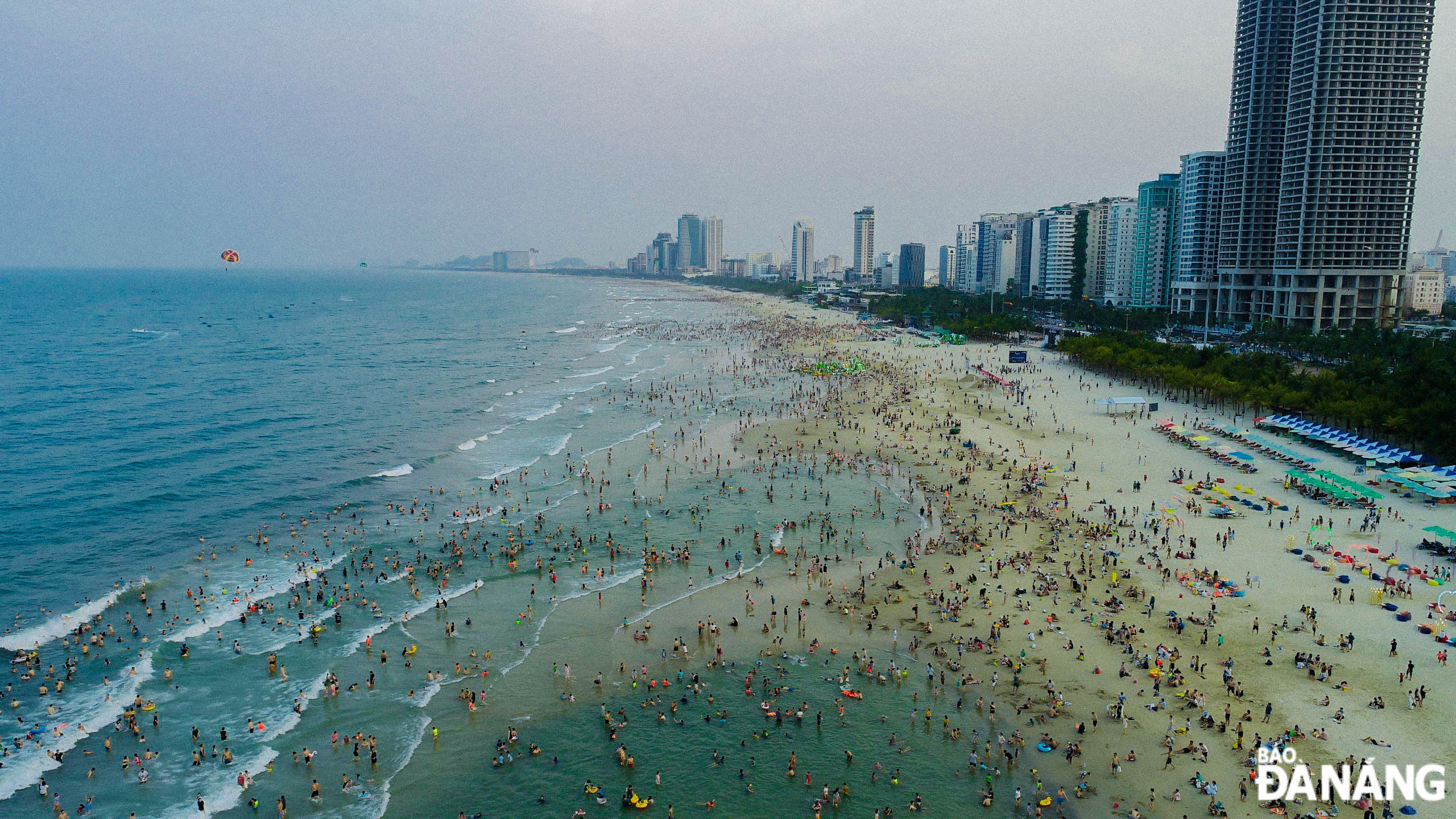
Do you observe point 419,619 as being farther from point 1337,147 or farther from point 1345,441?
point 1337,147

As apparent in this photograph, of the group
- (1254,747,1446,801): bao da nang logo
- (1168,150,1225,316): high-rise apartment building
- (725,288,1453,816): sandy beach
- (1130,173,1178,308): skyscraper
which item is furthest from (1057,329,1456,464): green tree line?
(1130,173,1178,308): skyscraper

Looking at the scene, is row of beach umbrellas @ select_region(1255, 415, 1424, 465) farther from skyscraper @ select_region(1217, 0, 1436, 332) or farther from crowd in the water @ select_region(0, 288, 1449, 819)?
skyscraper @ select_region(1217, 0, 1436, 332)

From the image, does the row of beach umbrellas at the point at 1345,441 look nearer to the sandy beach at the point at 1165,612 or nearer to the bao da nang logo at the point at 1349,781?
the sandy beach at the point at 1165,612

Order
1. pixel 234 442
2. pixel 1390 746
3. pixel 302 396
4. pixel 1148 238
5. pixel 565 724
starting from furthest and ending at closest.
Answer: pixel 1148 238 < pixel 302 396 < pixel 234 442 < pixel 565 724 < pixel 1390 746

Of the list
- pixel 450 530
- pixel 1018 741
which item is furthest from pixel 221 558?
pixel 1018 741

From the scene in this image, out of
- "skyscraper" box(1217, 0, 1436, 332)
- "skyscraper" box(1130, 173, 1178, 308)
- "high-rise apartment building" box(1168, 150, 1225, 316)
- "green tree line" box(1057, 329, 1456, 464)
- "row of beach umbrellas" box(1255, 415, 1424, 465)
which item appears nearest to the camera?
"row of beach umbrellas" box(1255, 415, 1424, 465)

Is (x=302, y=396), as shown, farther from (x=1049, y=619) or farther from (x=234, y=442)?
(x=1049, y=619)

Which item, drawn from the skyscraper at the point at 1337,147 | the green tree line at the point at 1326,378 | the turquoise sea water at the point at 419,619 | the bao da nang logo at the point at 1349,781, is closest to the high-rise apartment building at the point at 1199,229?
the skyscraper at the point at 1337,147
